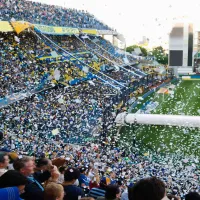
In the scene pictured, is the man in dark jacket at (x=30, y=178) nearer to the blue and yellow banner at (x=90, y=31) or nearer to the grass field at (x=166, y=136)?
the grass field at (x=166, y=136)

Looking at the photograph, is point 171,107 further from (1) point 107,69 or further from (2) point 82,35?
(2) point 82,35

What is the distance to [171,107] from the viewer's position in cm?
2586

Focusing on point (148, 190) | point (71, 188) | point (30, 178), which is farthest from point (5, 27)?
point (148, 190)

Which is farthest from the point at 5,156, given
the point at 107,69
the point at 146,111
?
the point at 107,69

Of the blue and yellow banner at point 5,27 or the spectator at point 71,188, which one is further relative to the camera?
the blue and yellow banner at point 5,27

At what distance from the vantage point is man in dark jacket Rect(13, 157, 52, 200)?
10.6 ft

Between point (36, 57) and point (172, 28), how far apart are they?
2824 centimetres

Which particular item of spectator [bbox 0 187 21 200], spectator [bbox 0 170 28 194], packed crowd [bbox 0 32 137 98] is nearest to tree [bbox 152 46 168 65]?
packed crowd [bbox 0 32 137 98]

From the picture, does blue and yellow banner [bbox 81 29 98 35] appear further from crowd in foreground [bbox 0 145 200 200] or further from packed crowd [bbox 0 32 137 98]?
crowd in foreground [bbox 0 145 200 200]

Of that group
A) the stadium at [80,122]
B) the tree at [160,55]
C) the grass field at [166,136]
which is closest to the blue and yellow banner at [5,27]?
the stadium at [80,122]

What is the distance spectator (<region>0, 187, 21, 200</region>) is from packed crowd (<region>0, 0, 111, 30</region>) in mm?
23662

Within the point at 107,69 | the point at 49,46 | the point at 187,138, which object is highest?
the point at 49,46

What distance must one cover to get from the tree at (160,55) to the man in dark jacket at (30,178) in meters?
56.7

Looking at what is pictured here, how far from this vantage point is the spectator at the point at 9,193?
282cm
